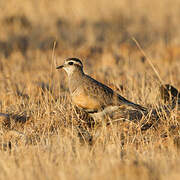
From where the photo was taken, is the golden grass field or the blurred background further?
the blurred background

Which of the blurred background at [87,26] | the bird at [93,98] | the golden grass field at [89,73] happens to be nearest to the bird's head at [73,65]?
the bird at [93,98]

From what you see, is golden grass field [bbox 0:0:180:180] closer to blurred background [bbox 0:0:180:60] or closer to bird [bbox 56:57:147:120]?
blurred background [bbox 0:0:180:60]

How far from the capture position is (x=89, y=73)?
34.7 ft

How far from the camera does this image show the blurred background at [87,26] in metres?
14.2

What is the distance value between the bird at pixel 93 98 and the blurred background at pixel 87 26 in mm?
5555

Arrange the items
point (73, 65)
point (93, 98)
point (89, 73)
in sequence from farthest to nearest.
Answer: point (89, 73) < point (73, 65) < point (93, 98)

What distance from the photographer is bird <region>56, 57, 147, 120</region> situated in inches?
254

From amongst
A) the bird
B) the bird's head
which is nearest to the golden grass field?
the bird

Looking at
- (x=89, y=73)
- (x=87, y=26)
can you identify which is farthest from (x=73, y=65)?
(x=87, y=26)

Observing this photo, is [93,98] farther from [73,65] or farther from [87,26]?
[87,26]

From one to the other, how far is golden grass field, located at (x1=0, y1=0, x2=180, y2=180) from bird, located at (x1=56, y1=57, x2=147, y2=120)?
25 centimetres

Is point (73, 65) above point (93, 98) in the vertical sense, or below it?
above

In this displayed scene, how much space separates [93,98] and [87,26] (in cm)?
1048

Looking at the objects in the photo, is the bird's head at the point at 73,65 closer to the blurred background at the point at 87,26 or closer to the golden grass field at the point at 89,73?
the golden grass field at the point at 89,73
